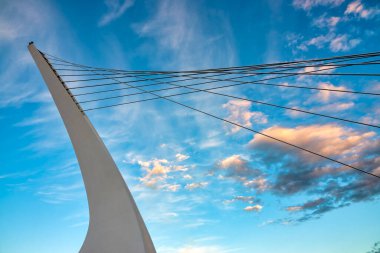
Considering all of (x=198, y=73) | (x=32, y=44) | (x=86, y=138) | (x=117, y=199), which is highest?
(x=32, y=44)

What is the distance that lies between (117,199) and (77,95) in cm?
365

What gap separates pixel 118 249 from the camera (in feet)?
31.5

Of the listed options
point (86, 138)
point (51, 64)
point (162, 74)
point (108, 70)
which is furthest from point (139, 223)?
point (51, 64)

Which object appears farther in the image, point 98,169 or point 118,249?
point 98,169

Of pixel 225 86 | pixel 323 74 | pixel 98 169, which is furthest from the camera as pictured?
pixel 98 169

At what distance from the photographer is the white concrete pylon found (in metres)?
9.71

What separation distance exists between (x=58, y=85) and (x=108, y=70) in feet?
5.49

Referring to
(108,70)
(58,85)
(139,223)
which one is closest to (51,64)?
(58,85)

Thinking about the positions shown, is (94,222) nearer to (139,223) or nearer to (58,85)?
(139,223)

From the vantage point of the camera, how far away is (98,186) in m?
10.3

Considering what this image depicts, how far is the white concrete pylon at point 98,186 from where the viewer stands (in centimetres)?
971

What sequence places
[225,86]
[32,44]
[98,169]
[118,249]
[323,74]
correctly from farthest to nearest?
[32,44]
[98,169]
[118,249]
[225,86]
[323,74]

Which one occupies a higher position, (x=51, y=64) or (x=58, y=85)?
(x=51, y=64)

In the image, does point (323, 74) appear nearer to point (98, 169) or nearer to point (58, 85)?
point (98, 169)
